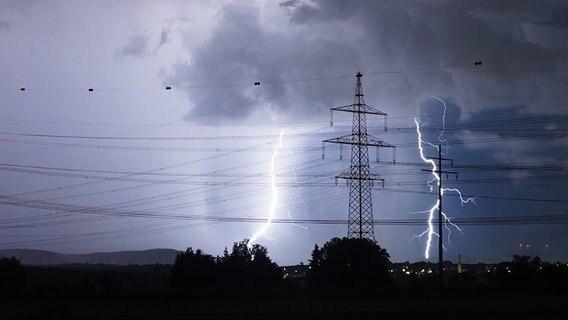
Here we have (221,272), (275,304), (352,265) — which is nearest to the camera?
(275,304)

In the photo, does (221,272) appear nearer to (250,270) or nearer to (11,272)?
(250,270)

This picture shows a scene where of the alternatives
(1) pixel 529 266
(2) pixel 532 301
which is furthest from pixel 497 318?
(1) pixel 529 266

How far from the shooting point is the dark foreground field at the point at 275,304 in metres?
43.6

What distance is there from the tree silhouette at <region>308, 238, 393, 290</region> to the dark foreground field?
27.2m

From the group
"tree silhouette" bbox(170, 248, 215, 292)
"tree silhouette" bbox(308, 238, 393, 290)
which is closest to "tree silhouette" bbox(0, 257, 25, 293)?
"tree silhouette" bbox(170, 248, 215, 292)

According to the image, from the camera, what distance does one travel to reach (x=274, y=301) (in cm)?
4709

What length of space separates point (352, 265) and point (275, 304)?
113ft

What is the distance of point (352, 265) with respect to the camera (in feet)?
264

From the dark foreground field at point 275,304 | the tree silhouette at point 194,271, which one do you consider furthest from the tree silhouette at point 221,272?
the dark foreground field at point 275,304

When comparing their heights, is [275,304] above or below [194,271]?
below

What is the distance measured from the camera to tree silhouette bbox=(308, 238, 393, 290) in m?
77.7

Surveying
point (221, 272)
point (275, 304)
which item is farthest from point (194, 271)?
point (275, 304)

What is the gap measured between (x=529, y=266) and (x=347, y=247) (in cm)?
2268

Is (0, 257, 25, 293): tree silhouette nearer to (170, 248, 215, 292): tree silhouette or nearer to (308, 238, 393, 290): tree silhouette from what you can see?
(170, 248, 215, 292): tree silhouette
